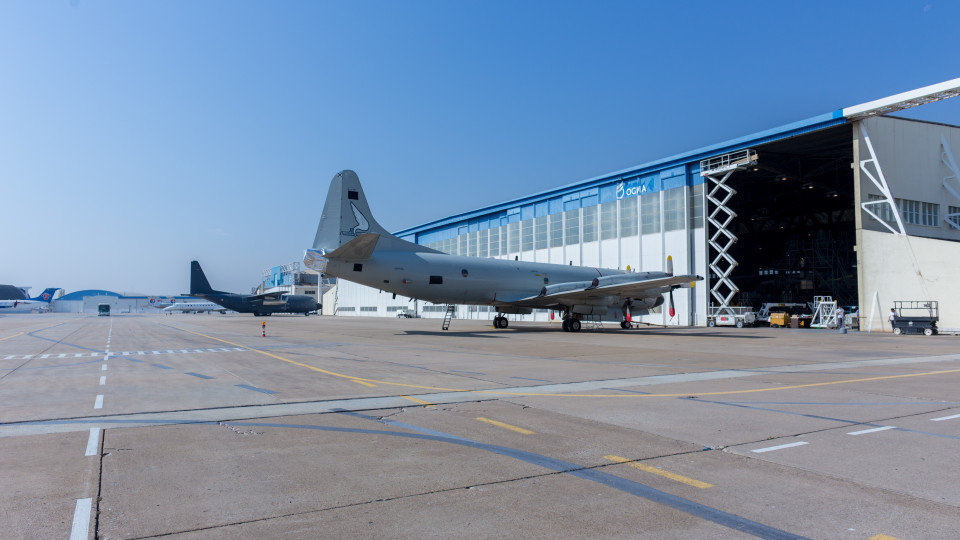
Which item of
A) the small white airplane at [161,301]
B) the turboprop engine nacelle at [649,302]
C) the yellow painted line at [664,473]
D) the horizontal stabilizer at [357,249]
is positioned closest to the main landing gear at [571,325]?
the turboprop engine nacelle at [649,302]

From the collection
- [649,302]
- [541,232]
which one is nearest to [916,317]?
[649,302]

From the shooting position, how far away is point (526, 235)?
5866 cm

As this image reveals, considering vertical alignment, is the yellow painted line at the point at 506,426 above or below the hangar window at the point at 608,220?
below

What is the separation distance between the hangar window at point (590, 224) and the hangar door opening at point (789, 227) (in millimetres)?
10504

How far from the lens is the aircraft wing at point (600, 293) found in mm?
31359

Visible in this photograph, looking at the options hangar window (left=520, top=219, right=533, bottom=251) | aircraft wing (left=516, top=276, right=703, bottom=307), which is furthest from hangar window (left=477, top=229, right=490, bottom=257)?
aircraft wing (left=516, top=276, right=703, bottom=307)

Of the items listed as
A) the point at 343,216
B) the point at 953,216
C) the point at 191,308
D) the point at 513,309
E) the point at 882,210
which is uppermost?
the point at 953,216

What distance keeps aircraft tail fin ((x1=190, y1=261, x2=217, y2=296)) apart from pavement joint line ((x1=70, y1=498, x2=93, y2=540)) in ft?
217

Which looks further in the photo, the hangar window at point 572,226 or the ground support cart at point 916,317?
the hangar window at point 572,226

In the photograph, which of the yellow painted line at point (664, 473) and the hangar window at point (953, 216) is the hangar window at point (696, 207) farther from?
the yellow painted line at point (664, 473)

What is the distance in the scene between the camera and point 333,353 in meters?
18.2

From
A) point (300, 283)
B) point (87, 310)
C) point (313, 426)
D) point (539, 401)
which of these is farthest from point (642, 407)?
point (87, 310)

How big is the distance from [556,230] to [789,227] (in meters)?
28.5

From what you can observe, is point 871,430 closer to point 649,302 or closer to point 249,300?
point 649,302
